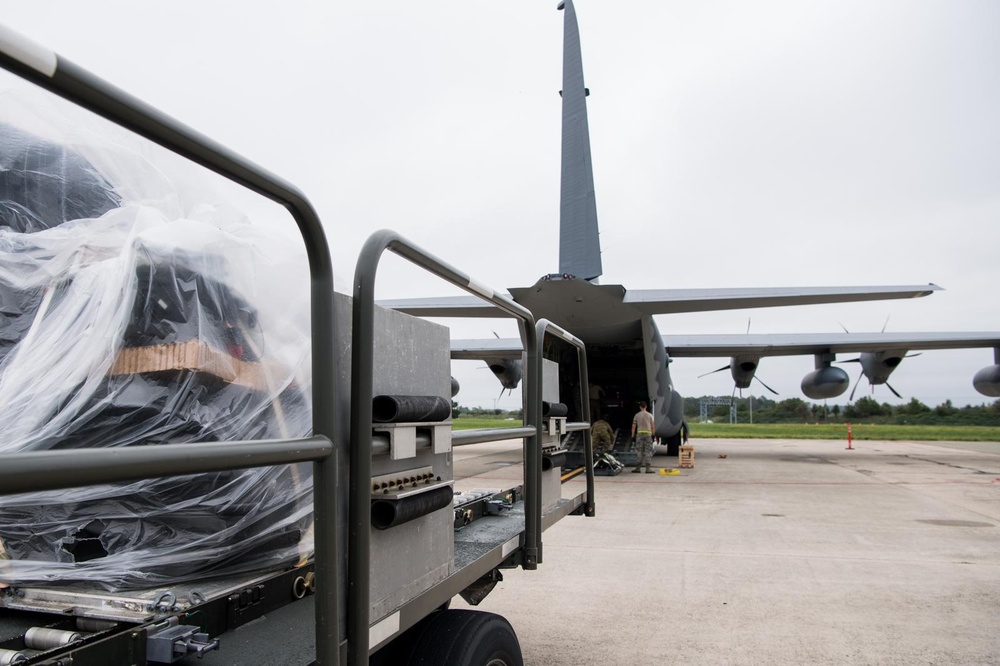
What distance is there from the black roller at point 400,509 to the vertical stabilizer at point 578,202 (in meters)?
12.4

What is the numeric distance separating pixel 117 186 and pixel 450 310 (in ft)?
35.6

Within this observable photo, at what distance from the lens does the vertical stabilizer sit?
1392cm

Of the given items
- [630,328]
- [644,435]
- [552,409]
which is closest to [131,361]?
[552,409]

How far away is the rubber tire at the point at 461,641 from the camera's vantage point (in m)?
1.96

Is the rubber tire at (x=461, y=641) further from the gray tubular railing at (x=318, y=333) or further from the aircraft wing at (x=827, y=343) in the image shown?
the aircraft wing at (x=827, y=343)

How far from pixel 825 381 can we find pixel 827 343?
1075 mm

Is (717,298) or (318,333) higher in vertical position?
(717,298)

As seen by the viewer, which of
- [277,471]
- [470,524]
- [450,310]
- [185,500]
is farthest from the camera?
[450,310]

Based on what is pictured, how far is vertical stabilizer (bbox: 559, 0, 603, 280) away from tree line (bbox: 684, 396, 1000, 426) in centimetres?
3973

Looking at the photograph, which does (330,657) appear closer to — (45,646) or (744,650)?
(45,646)

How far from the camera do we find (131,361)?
5.40 ft

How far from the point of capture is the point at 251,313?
6.14ft

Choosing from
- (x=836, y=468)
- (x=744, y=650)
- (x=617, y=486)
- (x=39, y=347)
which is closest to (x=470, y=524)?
(x=39, y=347)

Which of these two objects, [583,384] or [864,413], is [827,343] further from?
[864,413]
